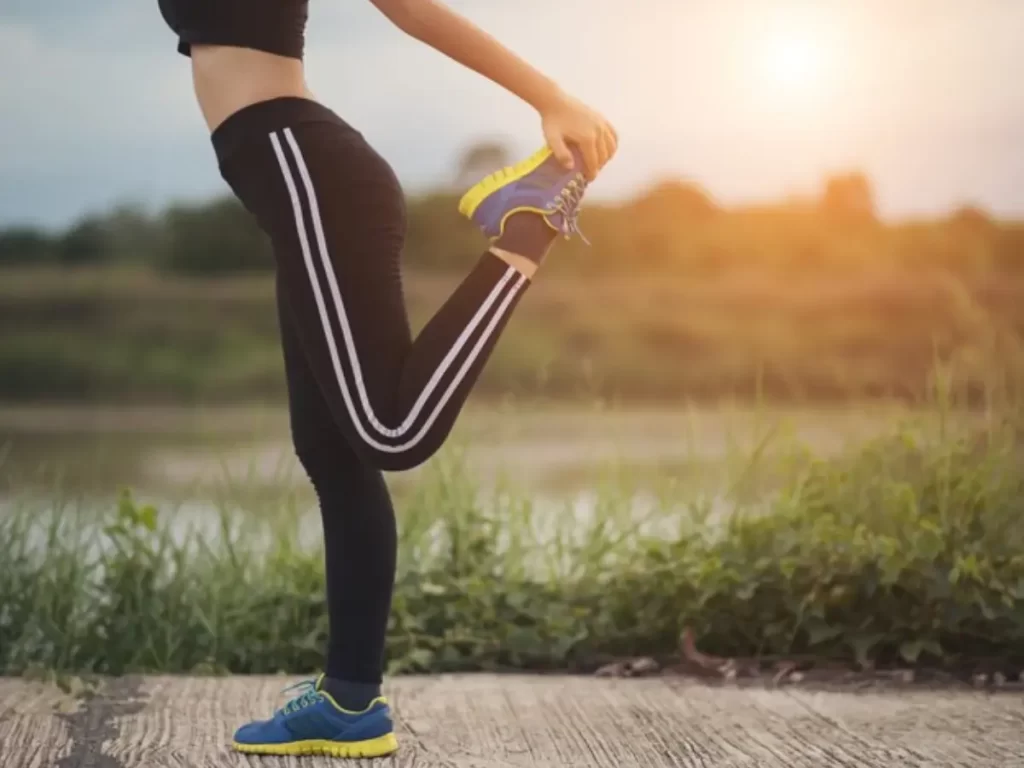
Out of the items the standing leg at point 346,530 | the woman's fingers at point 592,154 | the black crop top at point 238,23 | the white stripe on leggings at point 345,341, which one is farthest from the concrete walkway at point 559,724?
the black crop top at point 238,23

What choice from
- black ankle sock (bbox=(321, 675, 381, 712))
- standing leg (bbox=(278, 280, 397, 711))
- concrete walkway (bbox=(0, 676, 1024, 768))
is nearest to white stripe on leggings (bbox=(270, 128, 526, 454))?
standing leg (bbox=(278, 280, 397, 711))

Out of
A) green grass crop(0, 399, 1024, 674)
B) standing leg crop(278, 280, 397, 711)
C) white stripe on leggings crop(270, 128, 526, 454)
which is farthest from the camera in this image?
green grass crop(0, 399, 1024, 674)

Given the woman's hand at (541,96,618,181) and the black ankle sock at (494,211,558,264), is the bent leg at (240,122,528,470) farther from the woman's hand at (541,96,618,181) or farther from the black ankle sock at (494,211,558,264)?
the woman's hand at (541,96,618,181)

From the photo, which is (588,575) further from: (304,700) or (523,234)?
(523,234)

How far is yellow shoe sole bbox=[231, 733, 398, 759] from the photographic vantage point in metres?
2.11

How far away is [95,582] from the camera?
10.1 ft

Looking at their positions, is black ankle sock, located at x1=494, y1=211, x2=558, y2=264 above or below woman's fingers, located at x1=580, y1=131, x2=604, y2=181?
below

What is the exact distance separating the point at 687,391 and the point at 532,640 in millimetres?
712

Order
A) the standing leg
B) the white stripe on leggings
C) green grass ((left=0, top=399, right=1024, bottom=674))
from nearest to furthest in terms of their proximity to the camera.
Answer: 1. the white stripe on leggings
2. the standing leg
3. green grass ((left=0, top=399, right=1024, bottom=674))

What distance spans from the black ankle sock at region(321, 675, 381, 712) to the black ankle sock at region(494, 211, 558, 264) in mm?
707

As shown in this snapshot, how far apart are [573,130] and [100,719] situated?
4.26ft

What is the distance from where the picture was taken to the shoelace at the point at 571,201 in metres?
1.98

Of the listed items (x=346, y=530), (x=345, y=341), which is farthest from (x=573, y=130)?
(x=346, y=530)

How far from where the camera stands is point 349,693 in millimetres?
2109
